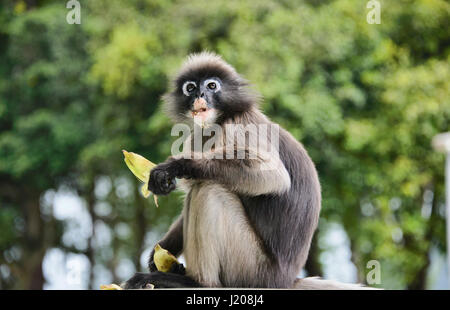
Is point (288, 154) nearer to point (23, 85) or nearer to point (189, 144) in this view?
point (189, 144)

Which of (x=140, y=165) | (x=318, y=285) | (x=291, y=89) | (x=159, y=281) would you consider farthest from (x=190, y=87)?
(x=291, y=89)

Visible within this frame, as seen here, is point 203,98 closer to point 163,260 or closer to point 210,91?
point 210,91

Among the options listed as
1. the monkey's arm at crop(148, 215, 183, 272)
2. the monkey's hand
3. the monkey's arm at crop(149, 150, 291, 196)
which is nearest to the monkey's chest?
the monkey's arm at crop(149, 150, 291, 196)

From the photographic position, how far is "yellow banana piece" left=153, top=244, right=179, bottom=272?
5363 mm

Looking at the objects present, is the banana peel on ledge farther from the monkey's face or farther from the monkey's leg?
the monkey's face

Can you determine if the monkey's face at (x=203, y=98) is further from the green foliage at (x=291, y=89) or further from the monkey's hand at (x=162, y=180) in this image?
the green foliage at (x=291, y=89)

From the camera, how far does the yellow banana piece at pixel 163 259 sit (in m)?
5.36

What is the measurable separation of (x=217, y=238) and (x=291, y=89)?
9.50 meters

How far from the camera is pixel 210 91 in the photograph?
18.5 ft

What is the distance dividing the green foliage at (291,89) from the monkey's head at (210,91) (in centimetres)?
752

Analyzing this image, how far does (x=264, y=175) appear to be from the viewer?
4.86m

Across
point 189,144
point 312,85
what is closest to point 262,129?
point 189,144
